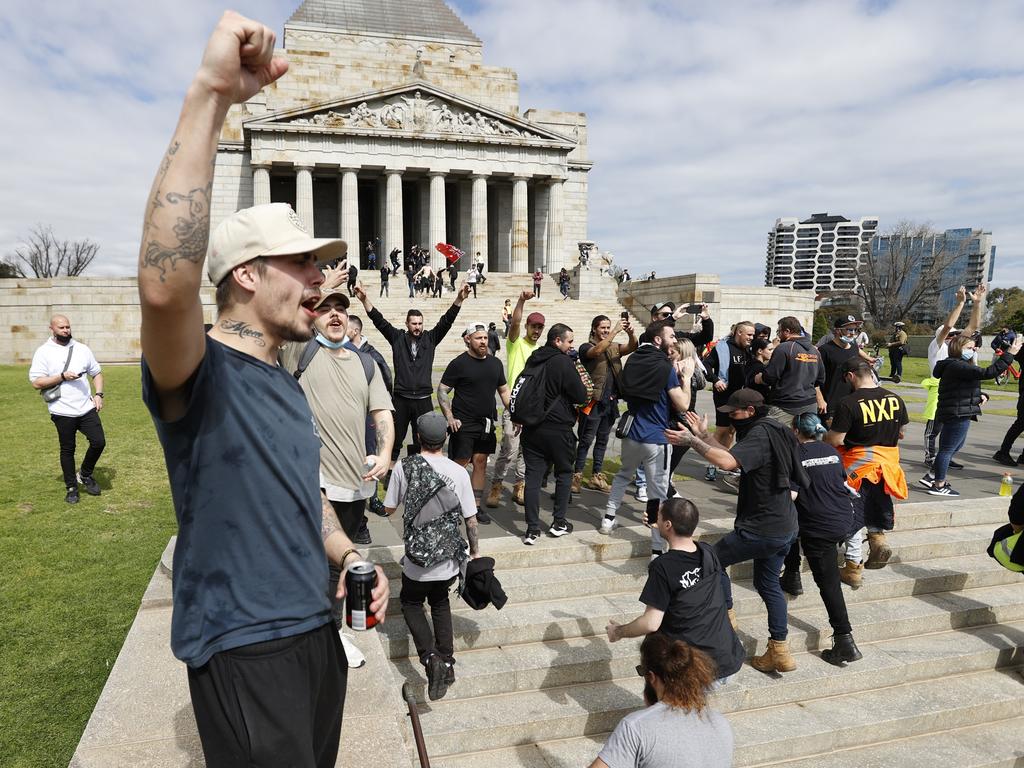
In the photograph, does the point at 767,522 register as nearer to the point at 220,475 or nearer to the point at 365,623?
the point at 365,623

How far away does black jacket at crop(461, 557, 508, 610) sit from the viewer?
4395mm

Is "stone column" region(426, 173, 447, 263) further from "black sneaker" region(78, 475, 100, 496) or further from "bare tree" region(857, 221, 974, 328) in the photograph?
"bare tree" region(857, 221, 974, 328)

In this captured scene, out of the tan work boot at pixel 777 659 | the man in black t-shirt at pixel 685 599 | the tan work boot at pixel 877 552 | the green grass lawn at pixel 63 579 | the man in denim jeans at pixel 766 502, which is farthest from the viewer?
the tan work boot at pixel 877 552

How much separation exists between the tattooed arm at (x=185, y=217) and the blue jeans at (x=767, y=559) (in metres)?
4.36

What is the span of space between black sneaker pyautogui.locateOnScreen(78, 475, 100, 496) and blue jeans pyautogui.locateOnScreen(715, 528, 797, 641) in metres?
7.11

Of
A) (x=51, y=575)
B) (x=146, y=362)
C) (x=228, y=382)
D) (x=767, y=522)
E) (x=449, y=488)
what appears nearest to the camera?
(x=146, y=362)

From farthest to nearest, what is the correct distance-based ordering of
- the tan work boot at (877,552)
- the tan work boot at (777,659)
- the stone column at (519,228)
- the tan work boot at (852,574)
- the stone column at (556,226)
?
the stone column at (556,226) → the stone column at (519,228) → the tan work boot at (877,552) → the tan work boot at (852,574) → the tan work boot at (777,659)

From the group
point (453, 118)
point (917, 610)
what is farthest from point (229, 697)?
point (453, 118)

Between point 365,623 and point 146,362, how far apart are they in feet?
3.31

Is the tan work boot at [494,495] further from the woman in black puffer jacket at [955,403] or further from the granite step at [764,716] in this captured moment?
the woman in black puffer jacket at [955,403]

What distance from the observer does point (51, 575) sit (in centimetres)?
570

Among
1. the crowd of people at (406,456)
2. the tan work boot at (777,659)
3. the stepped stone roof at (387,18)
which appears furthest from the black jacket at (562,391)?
the stepped stone roof at (387,18)

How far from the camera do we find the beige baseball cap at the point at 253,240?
5.36 feet

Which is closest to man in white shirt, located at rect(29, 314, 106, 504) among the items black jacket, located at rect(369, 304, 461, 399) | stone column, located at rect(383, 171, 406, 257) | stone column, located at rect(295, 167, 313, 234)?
black jacket, located at rect(369, 304, 461, 399)
